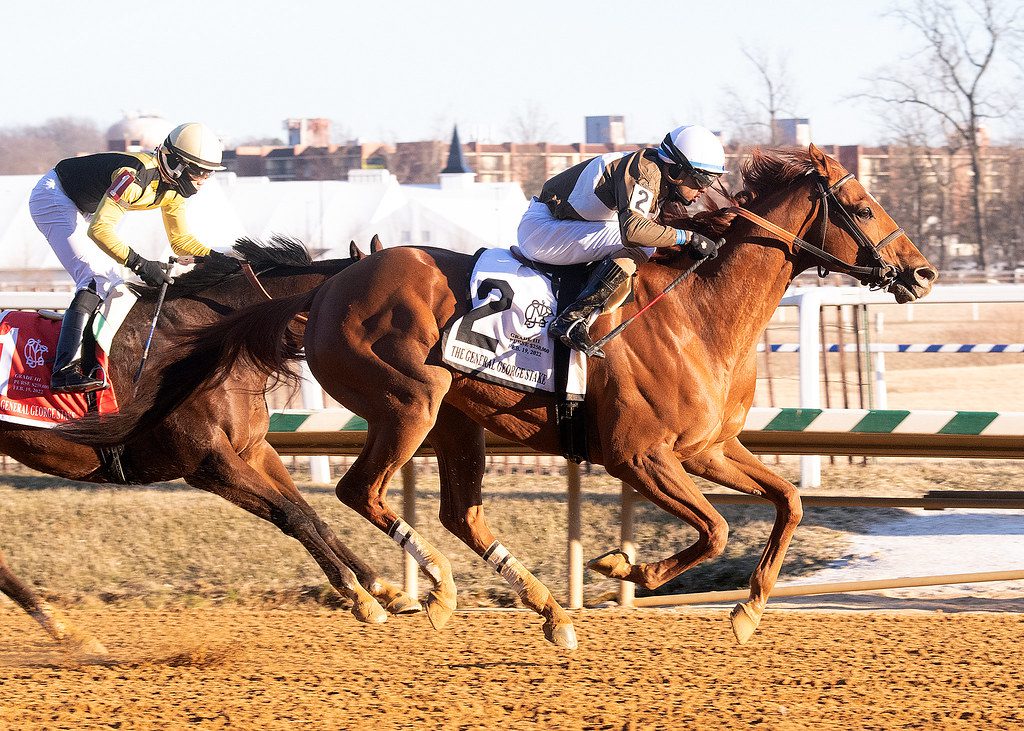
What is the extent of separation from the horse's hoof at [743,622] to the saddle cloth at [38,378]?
2682 mm

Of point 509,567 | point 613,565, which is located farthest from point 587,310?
point 509,567

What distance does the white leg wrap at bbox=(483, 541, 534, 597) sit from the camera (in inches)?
196

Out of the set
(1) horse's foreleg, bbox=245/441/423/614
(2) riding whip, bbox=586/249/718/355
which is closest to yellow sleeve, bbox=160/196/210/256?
(1) horse's foreleg, bbox=245/441/423/614

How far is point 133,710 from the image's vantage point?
432cm

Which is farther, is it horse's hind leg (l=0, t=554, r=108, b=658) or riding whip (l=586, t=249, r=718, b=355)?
horse's hind leg (l=0, t=554, r=108, b=658)

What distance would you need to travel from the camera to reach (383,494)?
203 inches

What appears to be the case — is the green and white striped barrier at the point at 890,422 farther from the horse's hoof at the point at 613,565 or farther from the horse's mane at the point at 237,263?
the horse's mane at the point at 237,263

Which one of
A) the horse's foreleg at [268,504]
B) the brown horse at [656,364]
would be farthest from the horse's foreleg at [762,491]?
the horse's foreleg at [268,504]

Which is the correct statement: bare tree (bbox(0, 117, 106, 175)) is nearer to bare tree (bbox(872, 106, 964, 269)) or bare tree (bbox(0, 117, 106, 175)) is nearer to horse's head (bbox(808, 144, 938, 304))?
bare tree (bbox(872, 106, 964, 269))

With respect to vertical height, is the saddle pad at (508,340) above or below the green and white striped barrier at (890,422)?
above

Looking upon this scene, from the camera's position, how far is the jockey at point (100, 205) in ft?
17.6

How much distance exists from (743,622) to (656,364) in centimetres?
103

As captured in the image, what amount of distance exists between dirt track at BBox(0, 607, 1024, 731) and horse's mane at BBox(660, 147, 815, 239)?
5.62 ft

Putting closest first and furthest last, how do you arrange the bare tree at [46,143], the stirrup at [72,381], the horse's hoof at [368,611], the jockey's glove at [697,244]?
the jockey's glove at [697,244], the horse's hoof at [368,611], the stirrup at [72,381], the bare tree at [46,143]
